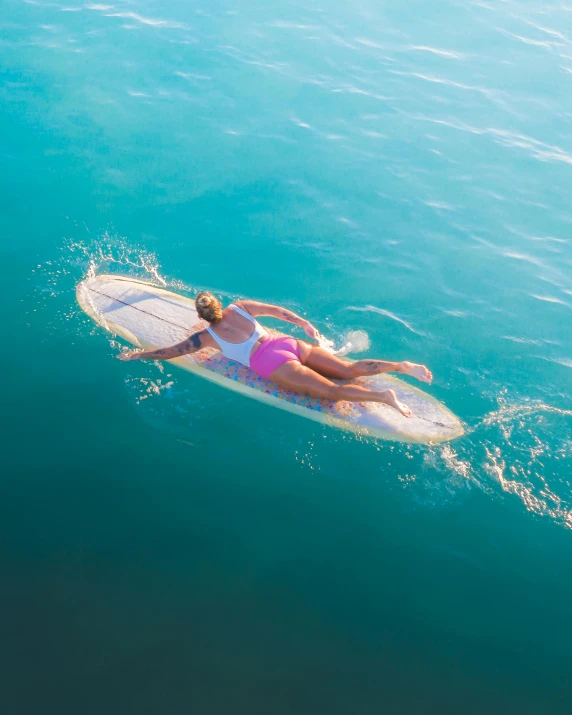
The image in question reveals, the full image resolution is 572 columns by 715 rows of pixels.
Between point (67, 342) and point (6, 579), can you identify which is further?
point (67, 342)

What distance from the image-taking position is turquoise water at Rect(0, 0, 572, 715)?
18.8 ft

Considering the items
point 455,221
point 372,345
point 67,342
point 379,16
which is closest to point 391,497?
point 372,345

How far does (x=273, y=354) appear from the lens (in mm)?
7582

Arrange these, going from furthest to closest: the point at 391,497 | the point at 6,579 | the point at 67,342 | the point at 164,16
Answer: the point at 164,16 < the point at 67,342 < the point at 391,497 < the point at 6,579

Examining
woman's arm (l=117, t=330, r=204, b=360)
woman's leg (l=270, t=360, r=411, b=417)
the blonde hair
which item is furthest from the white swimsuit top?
woman's leg (l=270, t=360, r=411, b=417)

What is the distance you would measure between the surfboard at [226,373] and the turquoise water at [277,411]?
9.6 inches

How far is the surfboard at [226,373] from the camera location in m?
7.50

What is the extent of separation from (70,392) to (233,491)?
2.65 m

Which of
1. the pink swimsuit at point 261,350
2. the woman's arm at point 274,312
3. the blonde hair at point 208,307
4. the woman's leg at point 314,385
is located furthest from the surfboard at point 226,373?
the blonde hair at point 208,307

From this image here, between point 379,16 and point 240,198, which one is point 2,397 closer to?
point 240,198

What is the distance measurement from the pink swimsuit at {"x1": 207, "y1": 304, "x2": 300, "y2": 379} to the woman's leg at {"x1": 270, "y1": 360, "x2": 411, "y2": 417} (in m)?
0.10

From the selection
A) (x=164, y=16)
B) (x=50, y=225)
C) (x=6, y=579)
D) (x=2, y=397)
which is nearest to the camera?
(x=6, y=579)

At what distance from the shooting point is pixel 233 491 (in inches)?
270

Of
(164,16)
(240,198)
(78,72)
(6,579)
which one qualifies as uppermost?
(164,16)
